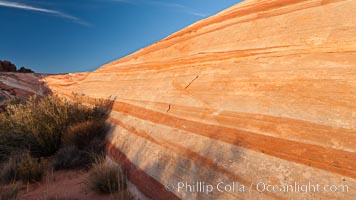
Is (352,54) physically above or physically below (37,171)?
above

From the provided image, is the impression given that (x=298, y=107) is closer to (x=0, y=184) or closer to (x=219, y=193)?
(x=219, y=193)

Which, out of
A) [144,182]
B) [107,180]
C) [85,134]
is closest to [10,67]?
[85,134]

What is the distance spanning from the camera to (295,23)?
12.1ft

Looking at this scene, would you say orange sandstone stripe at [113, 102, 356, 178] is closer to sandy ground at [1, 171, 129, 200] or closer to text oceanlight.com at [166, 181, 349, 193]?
text oceanlight.com at [166, 181, 349, 193]

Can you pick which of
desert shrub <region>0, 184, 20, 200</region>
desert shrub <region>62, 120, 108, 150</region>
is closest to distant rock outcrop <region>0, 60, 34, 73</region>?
desert shrub <region>62, 120, 108, 150</region>

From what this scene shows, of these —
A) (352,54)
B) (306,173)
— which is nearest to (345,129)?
(306,173)

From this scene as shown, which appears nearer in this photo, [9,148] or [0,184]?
[0,184]

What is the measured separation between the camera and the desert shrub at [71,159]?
5.46m

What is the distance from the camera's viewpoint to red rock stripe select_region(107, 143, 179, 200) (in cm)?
318

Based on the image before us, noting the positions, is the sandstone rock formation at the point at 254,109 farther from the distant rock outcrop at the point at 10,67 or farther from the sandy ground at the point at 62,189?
the distant rock outcrop at the point at 10,67

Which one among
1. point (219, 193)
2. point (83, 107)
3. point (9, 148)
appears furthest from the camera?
point (83, 107)

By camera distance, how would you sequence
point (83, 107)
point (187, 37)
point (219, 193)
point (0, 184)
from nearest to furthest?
point (219, 193) < point (0, 184) < point (187, 37) < point (83, 107)

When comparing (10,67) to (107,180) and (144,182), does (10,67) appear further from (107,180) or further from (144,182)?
(144,182)

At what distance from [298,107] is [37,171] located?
459 centimetres
